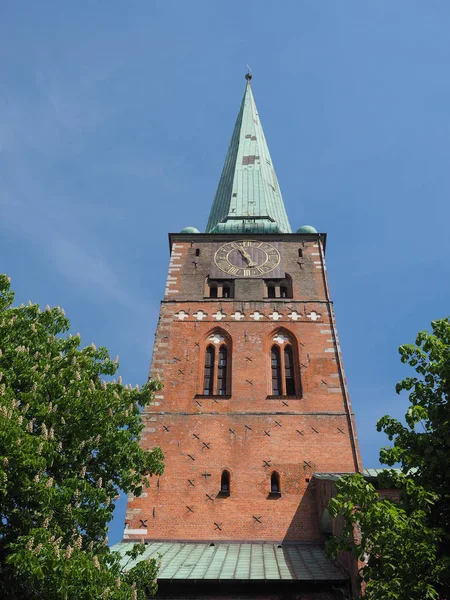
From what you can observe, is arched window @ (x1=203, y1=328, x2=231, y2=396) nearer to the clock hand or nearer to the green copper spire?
the clock hand

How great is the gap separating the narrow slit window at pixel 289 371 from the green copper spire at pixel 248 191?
823 cm

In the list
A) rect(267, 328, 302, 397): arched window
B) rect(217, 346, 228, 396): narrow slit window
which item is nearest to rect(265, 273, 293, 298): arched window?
rect(267, 328, 302, 397): arched window

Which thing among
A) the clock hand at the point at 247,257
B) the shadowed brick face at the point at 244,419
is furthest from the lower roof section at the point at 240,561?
the clock hand at the point at 247,257

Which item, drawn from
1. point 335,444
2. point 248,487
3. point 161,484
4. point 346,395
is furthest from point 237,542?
point 346,395

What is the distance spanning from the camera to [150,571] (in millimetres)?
9750

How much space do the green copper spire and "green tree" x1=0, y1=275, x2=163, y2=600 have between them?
17729 millimetres

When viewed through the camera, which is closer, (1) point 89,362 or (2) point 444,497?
(2) point 444,497

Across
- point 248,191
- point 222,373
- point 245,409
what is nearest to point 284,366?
point 222,373

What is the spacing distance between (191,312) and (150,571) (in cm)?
1381

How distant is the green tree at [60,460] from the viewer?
8.23 m

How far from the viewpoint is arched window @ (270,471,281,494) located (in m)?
17.2

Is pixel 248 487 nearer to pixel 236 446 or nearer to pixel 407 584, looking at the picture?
pixel 236 446

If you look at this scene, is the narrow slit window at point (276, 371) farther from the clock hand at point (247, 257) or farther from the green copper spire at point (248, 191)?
the green copper spire at point (248, 191)

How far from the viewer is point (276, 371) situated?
2098cm
